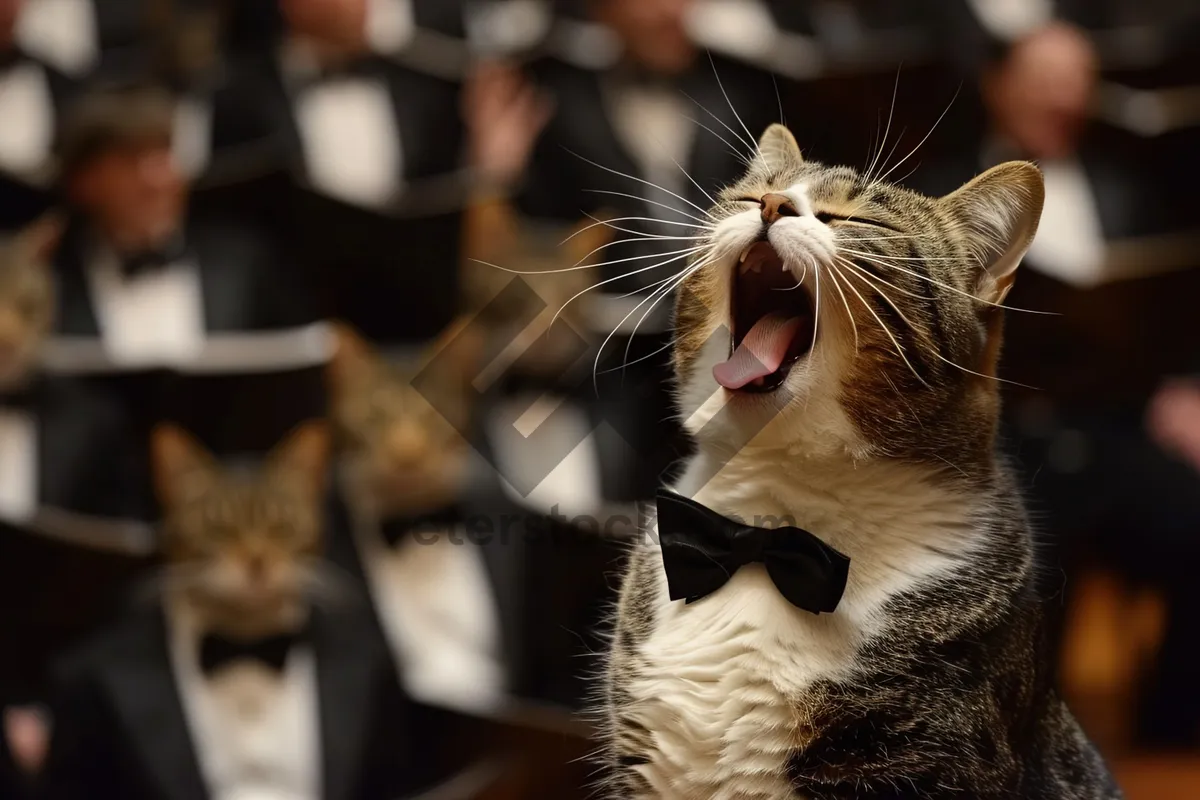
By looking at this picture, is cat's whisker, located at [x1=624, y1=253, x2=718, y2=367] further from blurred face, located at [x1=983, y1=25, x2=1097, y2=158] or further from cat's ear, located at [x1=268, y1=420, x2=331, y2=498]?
cat's ear, located at [x1=268, y1=420, x2=331, y2=498]

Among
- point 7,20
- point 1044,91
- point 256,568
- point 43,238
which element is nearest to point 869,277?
point 1044,91

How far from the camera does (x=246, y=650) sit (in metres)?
1.11

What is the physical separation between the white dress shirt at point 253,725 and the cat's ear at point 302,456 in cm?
26

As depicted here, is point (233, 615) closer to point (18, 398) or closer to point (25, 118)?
point (18, 398)

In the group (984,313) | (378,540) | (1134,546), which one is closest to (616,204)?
(984,313)

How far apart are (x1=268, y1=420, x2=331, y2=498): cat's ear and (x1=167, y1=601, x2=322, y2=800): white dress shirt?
262 mm

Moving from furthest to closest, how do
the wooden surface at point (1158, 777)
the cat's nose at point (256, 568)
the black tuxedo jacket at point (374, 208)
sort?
the cat's nose at point (256, 568) → the black tuxedo jacket at point (374, 208) → the wooden surface at point (1158, 777)

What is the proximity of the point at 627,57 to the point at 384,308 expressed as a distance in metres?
0.50

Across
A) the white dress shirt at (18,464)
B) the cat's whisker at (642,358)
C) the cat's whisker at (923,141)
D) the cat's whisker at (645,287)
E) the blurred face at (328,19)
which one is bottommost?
the white dress shirt at (18,464)

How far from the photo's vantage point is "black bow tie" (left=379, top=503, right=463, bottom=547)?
0.98m

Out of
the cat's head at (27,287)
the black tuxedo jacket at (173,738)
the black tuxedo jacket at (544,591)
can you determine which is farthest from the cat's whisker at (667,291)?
the cat's head at (27,287)

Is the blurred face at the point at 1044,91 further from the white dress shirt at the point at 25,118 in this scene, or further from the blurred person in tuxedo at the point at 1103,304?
the white dress shirt at the point at 25,118

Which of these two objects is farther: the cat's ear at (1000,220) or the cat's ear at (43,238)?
the cat's ear at (43,238)

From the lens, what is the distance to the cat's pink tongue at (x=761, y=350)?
0.45 m
